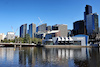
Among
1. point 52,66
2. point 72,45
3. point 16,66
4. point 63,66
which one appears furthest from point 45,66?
point 72,45

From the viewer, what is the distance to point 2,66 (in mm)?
37656

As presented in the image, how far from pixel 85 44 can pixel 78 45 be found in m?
12.4

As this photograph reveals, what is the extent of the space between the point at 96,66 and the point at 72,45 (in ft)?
525

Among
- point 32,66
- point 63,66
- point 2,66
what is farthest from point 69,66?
point 2,66

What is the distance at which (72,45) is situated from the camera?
197125 mm

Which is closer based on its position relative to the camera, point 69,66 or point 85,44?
point 69,66

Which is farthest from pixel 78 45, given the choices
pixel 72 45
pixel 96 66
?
pixel 96 66

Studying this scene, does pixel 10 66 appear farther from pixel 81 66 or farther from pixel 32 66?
pixel 81 66

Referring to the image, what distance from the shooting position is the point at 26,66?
3791 cm

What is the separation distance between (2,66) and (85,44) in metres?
177

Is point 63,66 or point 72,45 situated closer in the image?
point 63,66

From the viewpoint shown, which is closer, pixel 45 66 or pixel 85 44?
pixel 45 66

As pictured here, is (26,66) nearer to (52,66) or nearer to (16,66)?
(16,66)

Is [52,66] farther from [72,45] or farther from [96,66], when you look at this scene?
[72,45]
